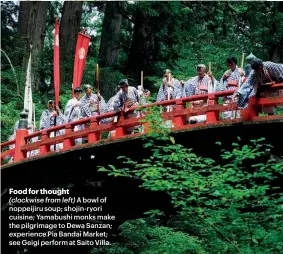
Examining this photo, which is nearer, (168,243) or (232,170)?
(232,170)

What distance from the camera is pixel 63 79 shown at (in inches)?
844

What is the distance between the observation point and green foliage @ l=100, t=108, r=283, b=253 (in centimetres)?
1087

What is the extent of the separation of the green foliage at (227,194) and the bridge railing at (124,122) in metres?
0.60

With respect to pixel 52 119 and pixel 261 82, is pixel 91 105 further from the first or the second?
pixel 261 82

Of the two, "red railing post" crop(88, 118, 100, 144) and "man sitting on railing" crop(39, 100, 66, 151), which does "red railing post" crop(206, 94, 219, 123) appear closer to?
"red railing post" crop(88, 118, 100, 144)

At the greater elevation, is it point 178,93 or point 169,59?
point 169,59

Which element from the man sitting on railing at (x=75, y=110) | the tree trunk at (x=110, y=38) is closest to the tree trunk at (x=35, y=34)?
the tree trunk at (x=110, y=38)

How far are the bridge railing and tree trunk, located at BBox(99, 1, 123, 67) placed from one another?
6.42 m

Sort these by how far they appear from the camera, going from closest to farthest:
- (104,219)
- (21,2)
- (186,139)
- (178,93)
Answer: (186,139)
(178,93)
(104,219)
(21,2)

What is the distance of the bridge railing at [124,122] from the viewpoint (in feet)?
38.9

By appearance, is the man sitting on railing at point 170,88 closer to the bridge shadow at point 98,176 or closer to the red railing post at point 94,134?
the bridge shadow at point 98,176

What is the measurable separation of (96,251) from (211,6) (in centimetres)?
797

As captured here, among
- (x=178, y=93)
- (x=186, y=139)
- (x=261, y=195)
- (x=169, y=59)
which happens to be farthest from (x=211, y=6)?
(x=261, y=195)

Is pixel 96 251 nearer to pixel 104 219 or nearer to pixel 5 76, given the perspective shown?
pixel 104 219
